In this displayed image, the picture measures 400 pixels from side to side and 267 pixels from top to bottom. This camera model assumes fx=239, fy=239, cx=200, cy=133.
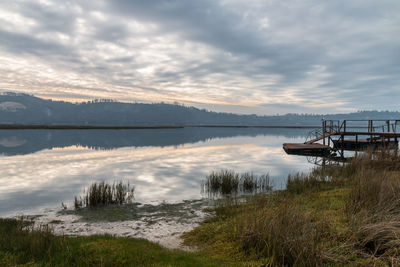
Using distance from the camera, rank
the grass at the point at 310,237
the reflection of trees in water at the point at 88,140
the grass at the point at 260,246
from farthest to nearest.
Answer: the reflection of trees in water at the point at 88,140, the grass at the point at 260,246, the grass at the point at 310,237

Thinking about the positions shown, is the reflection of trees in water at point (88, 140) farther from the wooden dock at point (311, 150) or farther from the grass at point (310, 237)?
the grass at point (310, 237)

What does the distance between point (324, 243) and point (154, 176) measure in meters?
19.1

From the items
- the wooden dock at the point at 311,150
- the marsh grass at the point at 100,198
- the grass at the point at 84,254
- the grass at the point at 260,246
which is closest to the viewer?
the grass at the point at 260,246

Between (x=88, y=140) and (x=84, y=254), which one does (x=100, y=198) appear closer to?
(x=84, y=254)

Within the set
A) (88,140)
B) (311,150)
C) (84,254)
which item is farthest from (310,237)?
(88,140)

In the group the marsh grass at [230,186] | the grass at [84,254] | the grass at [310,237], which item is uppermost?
the grass at [310,237]

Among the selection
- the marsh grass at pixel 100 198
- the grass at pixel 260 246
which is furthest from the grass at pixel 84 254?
the marsh grass at pixel 100 198

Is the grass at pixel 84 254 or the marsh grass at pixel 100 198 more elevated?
the grass at pixel 84 254

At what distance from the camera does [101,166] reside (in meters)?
30.1

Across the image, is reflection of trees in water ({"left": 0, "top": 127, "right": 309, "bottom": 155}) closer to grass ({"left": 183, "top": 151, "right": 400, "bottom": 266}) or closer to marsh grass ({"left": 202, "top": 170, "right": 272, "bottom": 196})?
marsh grass ({"left": 202, "top": 170, "right": 272, "bottom": 196})

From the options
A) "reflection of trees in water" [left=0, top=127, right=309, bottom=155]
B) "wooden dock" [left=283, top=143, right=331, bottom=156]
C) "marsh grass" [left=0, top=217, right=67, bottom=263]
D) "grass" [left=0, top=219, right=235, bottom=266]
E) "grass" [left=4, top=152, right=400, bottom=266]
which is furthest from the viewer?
"reflection of trees in water" [left=0, top=127, right=309, bottom=155]

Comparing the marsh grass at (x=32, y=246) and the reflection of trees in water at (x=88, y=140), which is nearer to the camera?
the marsh grass at (x=32, y=246)

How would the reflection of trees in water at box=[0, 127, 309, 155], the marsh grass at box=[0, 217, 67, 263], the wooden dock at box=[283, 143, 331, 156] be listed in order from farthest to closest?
the reflection of trees in water at box=[0, 127, 309, 155] < the wooden dock at box=[283, 143, 331, 156] < the marsh grass at box=[0, 217, 67, 263]

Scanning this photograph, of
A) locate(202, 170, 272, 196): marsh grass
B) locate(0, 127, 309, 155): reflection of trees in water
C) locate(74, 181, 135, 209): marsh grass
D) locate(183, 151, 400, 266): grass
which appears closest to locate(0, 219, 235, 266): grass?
locate(183, 151, 400, 266): grass
